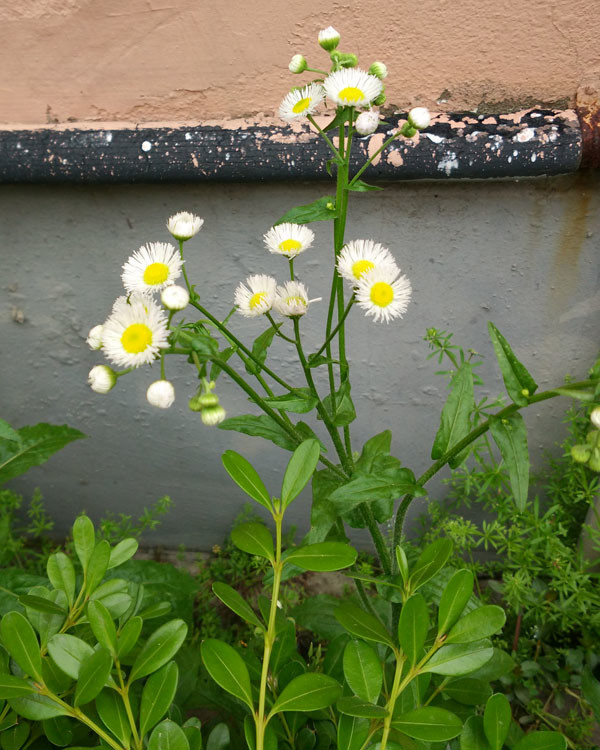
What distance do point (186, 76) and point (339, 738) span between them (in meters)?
0.97

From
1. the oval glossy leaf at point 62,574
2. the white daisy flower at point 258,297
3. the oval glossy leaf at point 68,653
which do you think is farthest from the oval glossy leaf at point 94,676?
the white daisy flower at point 258,297

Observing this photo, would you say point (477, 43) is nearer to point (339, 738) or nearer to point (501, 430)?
point (501, 430)

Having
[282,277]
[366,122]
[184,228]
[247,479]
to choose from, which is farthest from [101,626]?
[282,277]

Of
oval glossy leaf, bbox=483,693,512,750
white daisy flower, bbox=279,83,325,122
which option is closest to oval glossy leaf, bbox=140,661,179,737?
oval glossy leaf, bbox=483,693,512,750

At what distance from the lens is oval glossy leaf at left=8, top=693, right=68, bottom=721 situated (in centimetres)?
42

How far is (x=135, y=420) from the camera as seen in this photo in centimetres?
136

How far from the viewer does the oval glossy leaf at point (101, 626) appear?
440 millimetres

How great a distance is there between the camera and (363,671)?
1.44 ft

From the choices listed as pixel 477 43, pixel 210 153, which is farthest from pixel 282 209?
pixel 477 43

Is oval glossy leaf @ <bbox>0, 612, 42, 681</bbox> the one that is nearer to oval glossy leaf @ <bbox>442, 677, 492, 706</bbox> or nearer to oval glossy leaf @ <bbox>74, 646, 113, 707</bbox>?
oval glossy leaf @ <bbox>74, 646, 113, 707</bbox>

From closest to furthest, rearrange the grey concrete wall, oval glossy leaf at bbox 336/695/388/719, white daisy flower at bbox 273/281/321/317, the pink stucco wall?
1. oval glossy leaf at bbox 336/695/388/719
2. white daisy flower at bbox 273/281/321/317
3. the pink stucco wall
4. the grey concrete wall

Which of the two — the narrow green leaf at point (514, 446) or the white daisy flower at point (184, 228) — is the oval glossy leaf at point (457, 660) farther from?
the white daisy flower at point (184, 228)

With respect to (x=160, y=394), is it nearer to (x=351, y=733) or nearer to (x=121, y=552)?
(x=121, y=552)

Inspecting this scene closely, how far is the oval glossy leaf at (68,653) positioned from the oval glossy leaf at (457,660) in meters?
0.26
